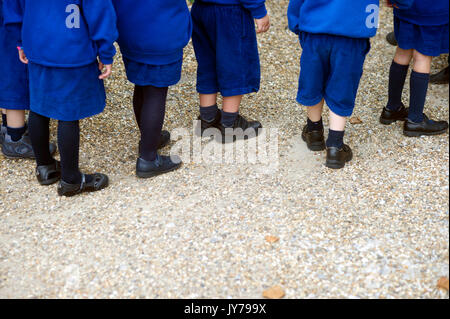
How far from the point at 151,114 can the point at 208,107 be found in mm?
650

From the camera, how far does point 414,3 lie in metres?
3.28

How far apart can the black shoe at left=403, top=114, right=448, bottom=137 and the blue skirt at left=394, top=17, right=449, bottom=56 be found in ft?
1.58

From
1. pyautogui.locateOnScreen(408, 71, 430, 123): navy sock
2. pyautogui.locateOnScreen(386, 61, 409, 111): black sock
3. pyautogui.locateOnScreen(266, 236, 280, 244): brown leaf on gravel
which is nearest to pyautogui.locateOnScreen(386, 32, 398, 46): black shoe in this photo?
pyautogui.locateOnScreen(386, 61, 409, 111): black sock

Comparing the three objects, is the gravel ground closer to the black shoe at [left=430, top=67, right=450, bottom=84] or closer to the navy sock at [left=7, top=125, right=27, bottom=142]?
the navy sock at [left=7, top=125, right=27, bottom=142]

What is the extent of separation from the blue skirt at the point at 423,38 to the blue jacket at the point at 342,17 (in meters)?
0.54

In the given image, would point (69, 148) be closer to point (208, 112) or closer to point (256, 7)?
point (208, 112)

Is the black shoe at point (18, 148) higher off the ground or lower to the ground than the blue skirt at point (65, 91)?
lower

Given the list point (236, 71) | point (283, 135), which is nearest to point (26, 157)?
point (236, 71)

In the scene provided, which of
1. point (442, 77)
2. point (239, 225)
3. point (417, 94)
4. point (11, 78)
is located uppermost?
point (11, 78)

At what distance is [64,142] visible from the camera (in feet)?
9.77

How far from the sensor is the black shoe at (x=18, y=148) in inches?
140

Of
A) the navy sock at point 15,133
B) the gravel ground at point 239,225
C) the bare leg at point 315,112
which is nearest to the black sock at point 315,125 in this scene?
the bare leg at point 315,112

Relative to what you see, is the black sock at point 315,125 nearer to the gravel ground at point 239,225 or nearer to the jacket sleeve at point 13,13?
the gravel ground at point 239,225

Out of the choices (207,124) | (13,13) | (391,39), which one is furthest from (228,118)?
(391,39)
